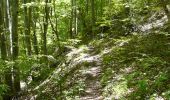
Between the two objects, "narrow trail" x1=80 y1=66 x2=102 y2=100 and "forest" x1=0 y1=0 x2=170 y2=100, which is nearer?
"forest" x1=0 y1=0 x2=170 y2=100

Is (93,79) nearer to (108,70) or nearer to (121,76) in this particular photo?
(108,70)

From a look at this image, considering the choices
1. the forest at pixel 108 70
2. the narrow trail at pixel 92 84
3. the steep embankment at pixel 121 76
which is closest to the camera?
the steep embankment at pixel 121 76

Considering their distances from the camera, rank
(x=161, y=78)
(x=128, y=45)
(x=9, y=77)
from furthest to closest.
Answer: (x=128, y=45), (x=9, y=77), (x=161, y=78)

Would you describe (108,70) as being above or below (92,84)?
above

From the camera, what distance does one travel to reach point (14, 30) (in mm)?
13195

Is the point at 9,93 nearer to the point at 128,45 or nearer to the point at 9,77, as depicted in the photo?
the point at 9,77

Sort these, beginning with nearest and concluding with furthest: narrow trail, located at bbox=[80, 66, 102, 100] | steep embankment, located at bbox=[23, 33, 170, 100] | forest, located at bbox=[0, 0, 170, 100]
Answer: steep embankment, located at bbox=[23, 33, 170, 100] → forest, located at bbox=[0, 0, 170, 100] → narrow trail, located at bbox=[80, 66, 102, 100]

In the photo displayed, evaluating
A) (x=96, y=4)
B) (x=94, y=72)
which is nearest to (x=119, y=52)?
(x=94, y=72)

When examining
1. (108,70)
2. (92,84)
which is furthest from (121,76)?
(108,70)

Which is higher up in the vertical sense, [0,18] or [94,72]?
[0,18]

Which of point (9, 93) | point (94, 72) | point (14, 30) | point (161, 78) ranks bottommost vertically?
point (9, 93)

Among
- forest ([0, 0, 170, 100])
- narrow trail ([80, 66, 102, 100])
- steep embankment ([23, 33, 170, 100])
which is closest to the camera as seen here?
steep embankment ([23, 33, 170, 100])

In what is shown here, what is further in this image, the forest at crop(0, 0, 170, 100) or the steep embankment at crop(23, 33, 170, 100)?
the forest at crop(0, 0, 170, 100)

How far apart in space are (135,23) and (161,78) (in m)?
10.0
